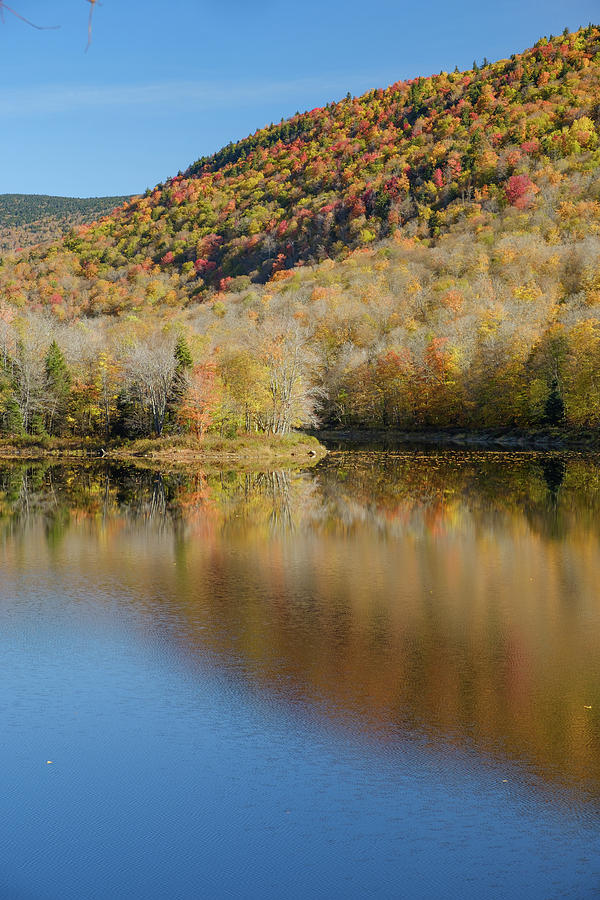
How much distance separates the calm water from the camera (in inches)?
297

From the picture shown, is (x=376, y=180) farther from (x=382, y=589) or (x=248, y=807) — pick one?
(x=248, y=807)

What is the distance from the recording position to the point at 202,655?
42.6ft

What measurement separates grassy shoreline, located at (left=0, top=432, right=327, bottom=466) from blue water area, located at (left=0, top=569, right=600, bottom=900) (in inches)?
1674

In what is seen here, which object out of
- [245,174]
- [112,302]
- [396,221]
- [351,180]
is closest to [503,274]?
[396,221]

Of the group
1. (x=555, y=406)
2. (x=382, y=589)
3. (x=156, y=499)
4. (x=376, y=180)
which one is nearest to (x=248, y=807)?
(x=382, y=589)

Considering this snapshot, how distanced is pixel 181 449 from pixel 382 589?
40.7 meters

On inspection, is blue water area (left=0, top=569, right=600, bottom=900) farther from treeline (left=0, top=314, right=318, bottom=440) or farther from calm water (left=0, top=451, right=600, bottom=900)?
treeline (left=0, top=314, right=318, bottom=440)

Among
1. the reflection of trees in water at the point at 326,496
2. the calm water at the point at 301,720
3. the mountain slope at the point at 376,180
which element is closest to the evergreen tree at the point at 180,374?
the reflection of trees in water at the point at 326,496

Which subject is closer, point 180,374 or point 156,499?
point 156,499

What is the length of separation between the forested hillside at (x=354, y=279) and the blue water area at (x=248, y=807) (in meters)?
45.4

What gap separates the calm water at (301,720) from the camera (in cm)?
755

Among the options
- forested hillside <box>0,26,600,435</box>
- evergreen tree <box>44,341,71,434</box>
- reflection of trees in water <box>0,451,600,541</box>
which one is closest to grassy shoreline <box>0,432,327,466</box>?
forested hillside <box>0,26,600,435</box>

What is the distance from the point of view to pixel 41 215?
590 ft

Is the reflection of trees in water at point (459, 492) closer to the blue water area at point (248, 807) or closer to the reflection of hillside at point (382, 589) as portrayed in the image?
the reflection of hillside at point (382, 589)
